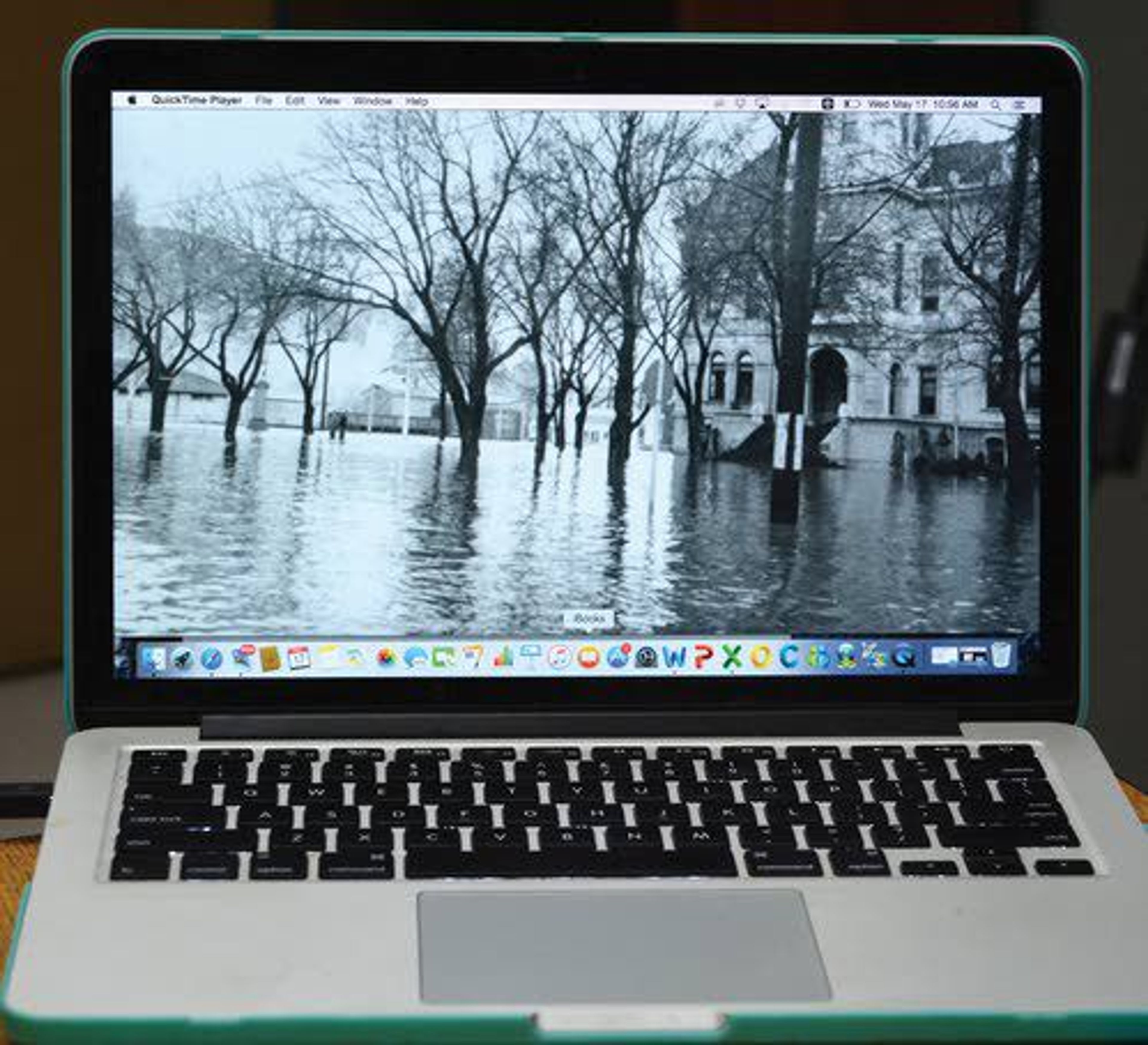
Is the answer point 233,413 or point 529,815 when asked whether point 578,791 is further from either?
point 233,413

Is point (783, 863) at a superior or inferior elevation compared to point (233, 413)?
inferior

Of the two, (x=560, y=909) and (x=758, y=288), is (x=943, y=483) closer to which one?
(x=758, y=288)

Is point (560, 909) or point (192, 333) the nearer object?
point (560, 909)

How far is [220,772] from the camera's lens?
723mm

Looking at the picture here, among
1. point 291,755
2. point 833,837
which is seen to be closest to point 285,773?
point 291,755

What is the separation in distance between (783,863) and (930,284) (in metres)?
Answer: 0.28

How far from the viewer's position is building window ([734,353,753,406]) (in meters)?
0.78

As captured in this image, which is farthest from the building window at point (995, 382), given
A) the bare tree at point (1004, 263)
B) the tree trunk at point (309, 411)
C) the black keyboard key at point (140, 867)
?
the black keyboard key at point (140, 867)

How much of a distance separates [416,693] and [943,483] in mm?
266

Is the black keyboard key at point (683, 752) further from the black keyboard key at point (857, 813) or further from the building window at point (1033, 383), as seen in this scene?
the building window at point (1033, 383)

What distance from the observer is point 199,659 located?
0.77 metres

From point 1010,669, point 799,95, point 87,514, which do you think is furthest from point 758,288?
point 87,514

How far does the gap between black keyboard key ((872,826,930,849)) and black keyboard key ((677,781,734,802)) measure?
6cm

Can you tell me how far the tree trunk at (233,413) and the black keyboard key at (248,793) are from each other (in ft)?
0.53
